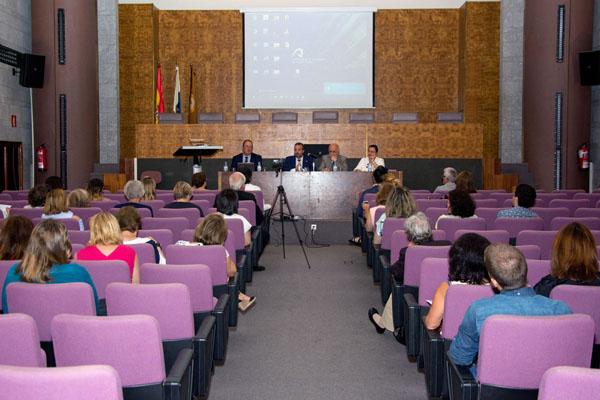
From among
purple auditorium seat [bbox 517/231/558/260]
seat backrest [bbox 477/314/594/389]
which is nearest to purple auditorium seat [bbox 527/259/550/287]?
purple auditorium seat [bbox 517/231/558/260]

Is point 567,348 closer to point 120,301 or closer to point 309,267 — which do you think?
point 120,301

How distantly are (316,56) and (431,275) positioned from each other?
13074 mm

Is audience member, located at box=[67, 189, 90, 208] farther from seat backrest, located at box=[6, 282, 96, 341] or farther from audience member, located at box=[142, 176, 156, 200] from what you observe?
seat backrest, located at box=[6, 282, 96, 341]

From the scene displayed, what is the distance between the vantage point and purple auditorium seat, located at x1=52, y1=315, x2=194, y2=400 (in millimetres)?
2678

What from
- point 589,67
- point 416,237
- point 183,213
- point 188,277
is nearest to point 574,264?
point 416,237

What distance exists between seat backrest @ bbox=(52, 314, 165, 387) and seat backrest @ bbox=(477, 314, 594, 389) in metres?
1.23

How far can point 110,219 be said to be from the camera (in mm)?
4527

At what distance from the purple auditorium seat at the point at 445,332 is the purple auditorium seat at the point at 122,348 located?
4.24ft

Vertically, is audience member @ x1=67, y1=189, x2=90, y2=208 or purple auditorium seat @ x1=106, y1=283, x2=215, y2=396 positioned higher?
audience member @ x1=67, y1=189, x2=90, y2=208

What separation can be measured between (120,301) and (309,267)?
197 inches

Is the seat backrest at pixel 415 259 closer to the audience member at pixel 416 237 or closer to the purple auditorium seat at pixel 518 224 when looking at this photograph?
the audience member at pixel 416 237

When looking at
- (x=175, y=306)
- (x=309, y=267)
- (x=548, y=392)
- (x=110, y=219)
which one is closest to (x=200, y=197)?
(x=309, y=267)

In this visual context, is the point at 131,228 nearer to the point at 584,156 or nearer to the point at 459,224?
the point at 459,224

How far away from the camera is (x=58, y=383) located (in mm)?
1950
